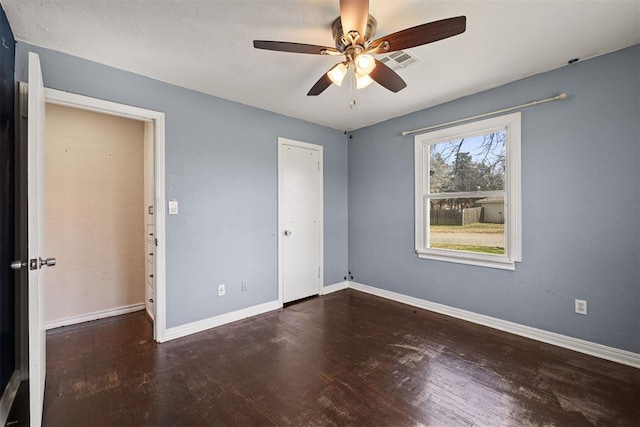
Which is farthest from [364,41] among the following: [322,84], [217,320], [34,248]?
[217,320]

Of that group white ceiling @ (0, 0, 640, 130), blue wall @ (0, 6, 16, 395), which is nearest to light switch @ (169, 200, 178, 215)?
blue wall @ (0, 6, 16, 395)

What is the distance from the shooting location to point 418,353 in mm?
2402

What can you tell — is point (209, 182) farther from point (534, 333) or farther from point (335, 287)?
point (534, 333)

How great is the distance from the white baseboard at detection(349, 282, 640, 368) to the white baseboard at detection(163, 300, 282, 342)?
169cm

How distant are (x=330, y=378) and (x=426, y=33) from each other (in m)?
2.35

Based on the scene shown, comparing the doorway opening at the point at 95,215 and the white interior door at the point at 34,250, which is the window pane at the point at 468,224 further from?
the white interior door at the point at 34,250

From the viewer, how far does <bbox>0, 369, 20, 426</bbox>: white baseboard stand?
1653mm

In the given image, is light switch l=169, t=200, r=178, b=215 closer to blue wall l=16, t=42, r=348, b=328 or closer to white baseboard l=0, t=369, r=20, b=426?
blue wall l=16, t=42, r=348, b=328

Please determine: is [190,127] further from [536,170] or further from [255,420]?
[536,170]

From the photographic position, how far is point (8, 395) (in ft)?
5.83

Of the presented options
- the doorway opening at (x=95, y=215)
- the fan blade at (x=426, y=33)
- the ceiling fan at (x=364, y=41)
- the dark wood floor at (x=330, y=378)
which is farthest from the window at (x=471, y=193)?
the doorway opening at (x=95, y=215)

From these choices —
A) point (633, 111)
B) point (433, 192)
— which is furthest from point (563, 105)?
point (433, 192)

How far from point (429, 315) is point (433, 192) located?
148 cm

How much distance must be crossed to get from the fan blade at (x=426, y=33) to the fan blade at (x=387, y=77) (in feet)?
0.62
